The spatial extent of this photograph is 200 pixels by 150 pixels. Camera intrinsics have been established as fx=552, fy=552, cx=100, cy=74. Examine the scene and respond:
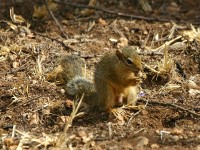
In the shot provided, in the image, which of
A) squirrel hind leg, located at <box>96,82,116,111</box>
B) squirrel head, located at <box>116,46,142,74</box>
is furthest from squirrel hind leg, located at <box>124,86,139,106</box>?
squirrel head, located at <box>116,46,142,74</box>

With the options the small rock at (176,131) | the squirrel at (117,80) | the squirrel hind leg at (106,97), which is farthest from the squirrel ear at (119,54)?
the small rock at (176,131)

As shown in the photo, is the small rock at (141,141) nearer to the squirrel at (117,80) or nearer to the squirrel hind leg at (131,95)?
the squirrel at (117,80)

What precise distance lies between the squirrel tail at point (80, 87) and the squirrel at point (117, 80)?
0.23 feet

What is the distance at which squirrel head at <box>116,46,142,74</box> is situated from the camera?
448cm

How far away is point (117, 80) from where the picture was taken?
468 cm

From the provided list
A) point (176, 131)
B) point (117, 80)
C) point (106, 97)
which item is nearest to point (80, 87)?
point (106, 97)

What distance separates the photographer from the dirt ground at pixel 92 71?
13.6 ft

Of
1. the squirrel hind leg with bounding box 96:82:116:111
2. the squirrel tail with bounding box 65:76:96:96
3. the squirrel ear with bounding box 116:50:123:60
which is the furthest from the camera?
the squirrel tail with bounding box 65:76:96:96

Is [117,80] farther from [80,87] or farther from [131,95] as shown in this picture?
[80,87]

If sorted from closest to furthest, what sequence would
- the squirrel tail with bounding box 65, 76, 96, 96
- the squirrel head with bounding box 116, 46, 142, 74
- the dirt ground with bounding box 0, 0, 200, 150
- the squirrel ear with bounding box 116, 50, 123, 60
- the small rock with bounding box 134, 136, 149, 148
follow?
the small rock with bounding box 134, 136, 149, 148 < the dirt ground with bounding box 0, 0, 200, 150 < the squirrel head with bounding box 116, 46, 142, 74 < the squirrel ear with bounding box 116, 50, 123, 60 < the squirrel tail with bounding box 65, 76, 96, 96

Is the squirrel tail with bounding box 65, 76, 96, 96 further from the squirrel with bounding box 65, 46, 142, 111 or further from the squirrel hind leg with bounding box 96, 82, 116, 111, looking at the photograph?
the squirrel hind leg with bounding box 96, 82, 116, 111

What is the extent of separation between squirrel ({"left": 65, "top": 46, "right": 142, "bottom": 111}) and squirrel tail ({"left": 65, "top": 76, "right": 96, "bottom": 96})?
0.07m

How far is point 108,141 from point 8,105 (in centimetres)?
124

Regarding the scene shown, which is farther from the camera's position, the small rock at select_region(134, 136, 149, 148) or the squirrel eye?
the squirrel eye
